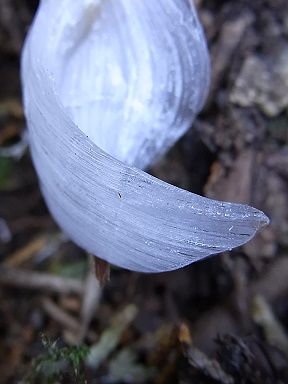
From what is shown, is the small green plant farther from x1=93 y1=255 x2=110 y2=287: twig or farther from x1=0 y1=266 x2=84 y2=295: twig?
x1=0 y1=266 x2=84 y2=295: twig

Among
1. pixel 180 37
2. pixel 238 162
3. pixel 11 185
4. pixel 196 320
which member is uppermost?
pixel 180 37

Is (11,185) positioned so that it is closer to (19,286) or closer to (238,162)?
(19,286)

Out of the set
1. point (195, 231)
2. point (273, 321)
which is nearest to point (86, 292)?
point (273, 321)

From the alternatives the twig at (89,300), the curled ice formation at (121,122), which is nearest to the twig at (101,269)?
the curled ice formation at (121,122)

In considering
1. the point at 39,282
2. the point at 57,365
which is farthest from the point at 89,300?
the point at 57,365

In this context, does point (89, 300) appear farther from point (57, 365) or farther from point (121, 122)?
point (121, 122)
